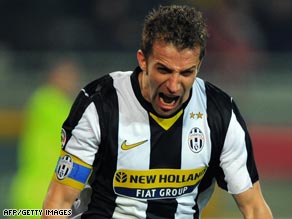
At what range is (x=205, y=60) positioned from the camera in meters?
9.53

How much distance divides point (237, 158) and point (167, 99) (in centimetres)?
44

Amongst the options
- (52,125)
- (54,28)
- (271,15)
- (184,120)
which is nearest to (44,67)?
(54,28)

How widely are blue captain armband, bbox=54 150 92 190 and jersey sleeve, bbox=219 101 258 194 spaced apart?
1.99 feet

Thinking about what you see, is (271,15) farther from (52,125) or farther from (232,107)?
(232,107)

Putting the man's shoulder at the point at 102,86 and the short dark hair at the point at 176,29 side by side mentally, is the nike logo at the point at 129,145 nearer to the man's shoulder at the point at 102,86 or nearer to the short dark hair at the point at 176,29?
the man's shoulder at the point at 102,86

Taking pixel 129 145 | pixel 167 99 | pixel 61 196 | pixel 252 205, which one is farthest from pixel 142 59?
pixel 252 205

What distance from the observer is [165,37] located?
3.84 m

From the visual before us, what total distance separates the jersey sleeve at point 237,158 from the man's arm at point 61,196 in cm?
67

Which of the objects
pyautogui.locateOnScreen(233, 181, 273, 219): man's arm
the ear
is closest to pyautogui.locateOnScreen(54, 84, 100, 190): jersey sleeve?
the ear

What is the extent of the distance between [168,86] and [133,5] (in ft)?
24.2

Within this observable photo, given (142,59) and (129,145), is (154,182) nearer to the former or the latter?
(129,145)

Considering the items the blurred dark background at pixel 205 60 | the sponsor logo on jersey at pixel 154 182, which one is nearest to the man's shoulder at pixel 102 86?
the sponsor logo on jersey at pixel 154 182

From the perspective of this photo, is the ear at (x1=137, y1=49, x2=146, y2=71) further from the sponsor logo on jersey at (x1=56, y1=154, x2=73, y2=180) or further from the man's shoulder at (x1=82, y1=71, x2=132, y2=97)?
the sponsor logo on jersey at (x1=56, y1=154, x2=73, y2=180)

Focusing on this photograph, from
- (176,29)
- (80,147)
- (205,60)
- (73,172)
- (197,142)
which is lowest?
(73,172)
